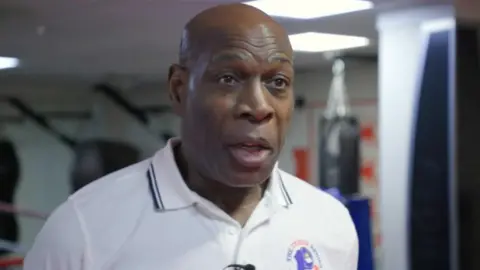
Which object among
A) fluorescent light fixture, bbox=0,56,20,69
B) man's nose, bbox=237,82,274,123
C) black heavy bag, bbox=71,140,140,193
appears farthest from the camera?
black heavy bag, bbox=71,140,140,193

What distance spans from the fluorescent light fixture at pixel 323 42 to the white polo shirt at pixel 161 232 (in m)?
1.45

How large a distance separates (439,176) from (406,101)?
0.21 m

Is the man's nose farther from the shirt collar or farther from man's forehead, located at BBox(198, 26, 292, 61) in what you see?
the shirt collar

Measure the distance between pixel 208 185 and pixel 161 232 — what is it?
8 cm

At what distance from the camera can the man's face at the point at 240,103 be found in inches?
33.2

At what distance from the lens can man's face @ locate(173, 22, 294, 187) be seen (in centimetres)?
84

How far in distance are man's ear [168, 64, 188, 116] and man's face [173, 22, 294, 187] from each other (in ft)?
0.07

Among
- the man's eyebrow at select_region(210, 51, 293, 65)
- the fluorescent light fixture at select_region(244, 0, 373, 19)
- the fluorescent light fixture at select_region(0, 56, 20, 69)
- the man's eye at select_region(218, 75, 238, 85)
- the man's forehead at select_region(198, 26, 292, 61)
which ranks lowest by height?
the fluorescent light fixture at select_region(0, 56, 20, 69)

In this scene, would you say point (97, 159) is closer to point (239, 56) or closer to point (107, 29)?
point (107, 29)

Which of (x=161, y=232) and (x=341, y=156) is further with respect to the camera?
(x=341, y=156)

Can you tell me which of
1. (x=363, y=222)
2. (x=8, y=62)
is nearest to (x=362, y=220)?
(x=363, y=222)

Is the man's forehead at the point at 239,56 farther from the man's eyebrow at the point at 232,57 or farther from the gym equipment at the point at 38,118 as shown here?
the gym equipment at the point at 38,118

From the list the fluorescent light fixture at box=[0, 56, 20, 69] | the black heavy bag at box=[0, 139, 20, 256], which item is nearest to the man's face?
the fluorescent light fixture at box=[0, 56, 20, 69]

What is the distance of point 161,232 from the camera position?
2.94 ft
